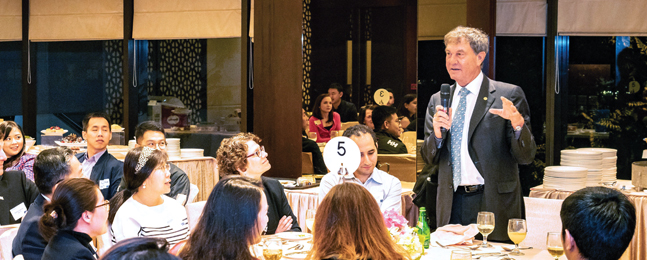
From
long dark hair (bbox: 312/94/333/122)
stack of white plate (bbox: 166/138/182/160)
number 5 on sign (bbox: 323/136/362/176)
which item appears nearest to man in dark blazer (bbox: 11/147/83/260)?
number 5 on sign (bbox: 323/136/362/176)

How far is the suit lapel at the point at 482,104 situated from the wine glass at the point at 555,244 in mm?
954

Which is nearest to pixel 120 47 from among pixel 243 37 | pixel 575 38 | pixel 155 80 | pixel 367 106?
pixel 155 80

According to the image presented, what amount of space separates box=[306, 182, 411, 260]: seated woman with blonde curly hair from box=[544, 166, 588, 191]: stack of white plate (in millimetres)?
2756

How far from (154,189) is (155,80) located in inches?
207

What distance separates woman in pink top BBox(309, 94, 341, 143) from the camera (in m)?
7.16

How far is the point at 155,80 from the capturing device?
326 inches

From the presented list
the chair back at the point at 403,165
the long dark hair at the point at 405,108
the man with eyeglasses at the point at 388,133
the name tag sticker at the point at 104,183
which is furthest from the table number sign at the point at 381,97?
the name tag sticker at the point at 104,183

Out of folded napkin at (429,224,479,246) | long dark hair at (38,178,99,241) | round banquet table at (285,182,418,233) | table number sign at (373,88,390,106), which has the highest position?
table number sign at (373,88,390,106)

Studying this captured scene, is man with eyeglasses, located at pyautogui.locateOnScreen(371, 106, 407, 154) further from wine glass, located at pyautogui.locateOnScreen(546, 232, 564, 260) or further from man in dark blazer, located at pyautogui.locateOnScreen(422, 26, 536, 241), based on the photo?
wine glass, located at pyautogui.locateOnScreen(546, 232, 564, 260)

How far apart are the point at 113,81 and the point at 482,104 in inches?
256

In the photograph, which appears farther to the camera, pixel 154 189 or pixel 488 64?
pixel 488 64

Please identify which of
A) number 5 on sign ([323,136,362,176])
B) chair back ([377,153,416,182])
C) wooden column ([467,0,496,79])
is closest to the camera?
number 5 on sign ([323,136,362,176])

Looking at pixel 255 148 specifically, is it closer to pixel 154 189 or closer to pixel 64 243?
pixel 154 189

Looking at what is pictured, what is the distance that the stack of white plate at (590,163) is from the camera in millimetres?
4570
